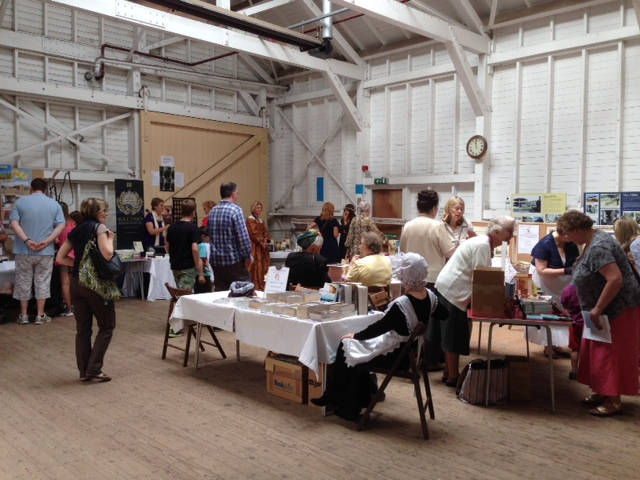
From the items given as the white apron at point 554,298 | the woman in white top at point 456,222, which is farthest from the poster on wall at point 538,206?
the woman in white top at point 456,222

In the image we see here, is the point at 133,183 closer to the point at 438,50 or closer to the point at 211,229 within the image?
the point at 211,229

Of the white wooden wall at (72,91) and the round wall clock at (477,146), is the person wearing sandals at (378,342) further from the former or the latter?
the white wooden wall at (72,91)

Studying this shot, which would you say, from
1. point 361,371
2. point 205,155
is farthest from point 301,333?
point 205,155

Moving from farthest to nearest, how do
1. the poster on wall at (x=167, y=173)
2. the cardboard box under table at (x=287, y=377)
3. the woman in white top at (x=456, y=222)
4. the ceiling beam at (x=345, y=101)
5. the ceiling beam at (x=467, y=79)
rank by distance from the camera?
the poster on wall at (x=167, y=173)
the ceiling beam at (x=345, y=101)
the ceiling beam at (x=467, y=79)
the woman in white top at (x=456, y=222)
the cardboard box under table at (x=287, y=377)

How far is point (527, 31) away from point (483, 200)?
8.40 feet

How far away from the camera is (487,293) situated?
3871 millimetres

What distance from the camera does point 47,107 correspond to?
9.17 meters

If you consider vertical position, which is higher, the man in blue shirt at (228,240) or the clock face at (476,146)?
the clock face at (476,146)

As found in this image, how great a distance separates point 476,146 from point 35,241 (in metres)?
6.33

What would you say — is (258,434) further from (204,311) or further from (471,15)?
(471,15)

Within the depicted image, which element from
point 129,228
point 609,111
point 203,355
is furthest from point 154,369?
point 609,111

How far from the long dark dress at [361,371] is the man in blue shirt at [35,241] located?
458 centimetres

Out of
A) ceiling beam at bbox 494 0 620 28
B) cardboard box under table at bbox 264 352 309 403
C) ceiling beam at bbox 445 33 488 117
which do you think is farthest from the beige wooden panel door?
cardboard box under table at bbox 264 352 309 403

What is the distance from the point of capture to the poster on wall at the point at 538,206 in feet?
26.6
